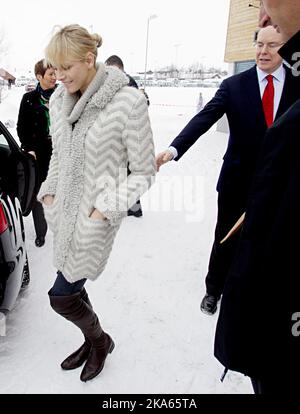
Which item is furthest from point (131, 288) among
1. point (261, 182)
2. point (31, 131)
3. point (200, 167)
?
point (200, 167)

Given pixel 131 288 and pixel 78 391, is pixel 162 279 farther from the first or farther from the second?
pixel 78 391

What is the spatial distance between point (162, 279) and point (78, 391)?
1.49 meters

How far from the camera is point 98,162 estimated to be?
167 cm

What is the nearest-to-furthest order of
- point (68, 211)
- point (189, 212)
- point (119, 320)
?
point (68, 211), point (119, 320), point (189, 212)

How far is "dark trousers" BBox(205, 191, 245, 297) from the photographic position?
256cm

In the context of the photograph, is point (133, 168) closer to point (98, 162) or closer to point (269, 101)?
point (98, 162)

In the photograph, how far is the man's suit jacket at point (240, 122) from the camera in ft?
7.29

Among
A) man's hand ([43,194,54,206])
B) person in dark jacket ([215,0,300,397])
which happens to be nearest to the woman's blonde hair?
man's hand ([43,194,54,206])

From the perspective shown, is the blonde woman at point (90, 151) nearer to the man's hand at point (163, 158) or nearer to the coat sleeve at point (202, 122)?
the man's hand at point (163, 158)

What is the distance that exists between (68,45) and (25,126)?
7.20ft

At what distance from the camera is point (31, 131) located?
3537mm

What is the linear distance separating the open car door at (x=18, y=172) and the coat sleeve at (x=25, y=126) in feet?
1.47

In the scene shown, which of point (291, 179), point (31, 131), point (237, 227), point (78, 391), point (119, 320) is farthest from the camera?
point (31, 131)

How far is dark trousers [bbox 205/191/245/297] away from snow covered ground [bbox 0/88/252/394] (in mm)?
303
